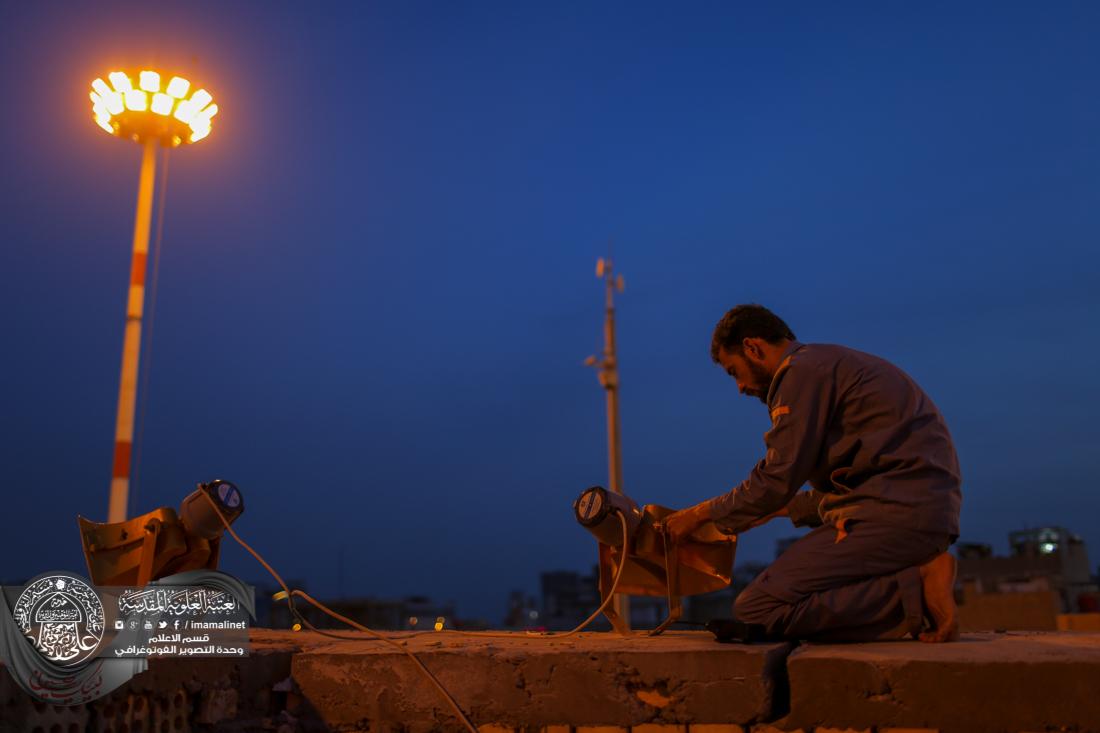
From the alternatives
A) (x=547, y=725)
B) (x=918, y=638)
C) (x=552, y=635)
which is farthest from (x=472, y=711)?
(x=918, y=638)

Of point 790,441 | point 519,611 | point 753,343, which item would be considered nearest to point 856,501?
point 790,441

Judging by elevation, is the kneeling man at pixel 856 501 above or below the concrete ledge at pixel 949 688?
above

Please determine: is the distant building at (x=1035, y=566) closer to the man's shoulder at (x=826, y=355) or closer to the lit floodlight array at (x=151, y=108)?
the lit floodlight array at (x=151, y=108)

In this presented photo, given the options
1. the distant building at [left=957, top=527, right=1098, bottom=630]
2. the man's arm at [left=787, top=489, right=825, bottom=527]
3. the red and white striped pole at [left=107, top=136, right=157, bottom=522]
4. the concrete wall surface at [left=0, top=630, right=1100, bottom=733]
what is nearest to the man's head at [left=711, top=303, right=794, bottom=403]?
the man's arm at [left=787, top=489, right=825, bottom=527]

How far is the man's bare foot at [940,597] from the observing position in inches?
134

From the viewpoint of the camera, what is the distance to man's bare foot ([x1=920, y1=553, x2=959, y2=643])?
3.41m

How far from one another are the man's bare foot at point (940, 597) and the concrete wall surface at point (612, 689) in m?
0.12

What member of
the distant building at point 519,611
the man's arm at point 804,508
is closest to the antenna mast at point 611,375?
the distant building at point 519,611

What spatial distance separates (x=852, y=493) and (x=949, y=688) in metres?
0.84

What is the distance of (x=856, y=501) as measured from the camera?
3545mm

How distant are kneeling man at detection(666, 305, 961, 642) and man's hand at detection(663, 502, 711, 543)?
0.74ft

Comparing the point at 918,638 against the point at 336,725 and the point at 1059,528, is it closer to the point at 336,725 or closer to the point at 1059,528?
the point at 336,725

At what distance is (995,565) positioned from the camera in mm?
27094

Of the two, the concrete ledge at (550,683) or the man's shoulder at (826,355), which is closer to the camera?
the concrete ledge at (550,683)
